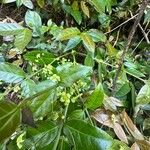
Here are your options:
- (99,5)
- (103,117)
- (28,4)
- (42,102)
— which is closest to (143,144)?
(103,117)

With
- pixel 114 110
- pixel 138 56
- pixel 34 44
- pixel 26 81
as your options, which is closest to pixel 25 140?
pixel 26 81

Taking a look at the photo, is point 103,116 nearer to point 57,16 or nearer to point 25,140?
point 25,140

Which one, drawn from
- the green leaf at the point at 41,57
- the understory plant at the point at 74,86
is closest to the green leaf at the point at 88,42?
the understory plant at the point at 74,86

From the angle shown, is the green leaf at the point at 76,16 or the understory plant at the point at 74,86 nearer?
the understory plant at the point at 74,86

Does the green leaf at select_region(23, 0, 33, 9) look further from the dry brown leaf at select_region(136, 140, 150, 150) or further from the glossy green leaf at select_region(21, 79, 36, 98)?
the dry brown leaf at select_region(136, 140, 150, 150)

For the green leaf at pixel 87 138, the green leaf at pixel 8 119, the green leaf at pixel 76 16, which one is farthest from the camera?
the green leaf at pixel 76 16

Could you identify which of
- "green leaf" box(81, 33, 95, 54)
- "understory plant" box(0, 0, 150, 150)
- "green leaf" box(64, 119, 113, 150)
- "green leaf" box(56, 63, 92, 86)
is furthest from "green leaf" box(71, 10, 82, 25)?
"green leaf" box(64, 119, 113, 150)

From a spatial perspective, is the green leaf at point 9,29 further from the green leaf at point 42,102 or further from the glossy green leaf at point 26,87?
the green leaf at point 42,102

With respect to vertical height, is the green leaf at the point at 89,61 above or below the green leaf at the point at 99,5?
below
